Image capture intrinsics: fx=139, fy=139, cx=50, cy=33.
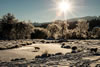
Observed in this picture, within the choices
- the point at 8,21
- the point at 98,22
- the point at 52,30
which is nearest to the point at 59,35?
the point at 52,30

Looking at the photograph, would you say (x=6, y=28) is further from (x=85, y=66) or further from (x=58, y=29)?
(x=85, y=66)

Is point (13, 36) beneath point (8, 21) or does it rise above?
beneath

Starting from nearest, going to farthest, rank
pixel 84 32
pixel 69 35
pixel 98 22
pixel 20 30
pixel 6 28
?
1. pixel 6 28
2. pixel 20 30
3. pixel 84 32
4. pixel 69 35
5. pixel 98 22

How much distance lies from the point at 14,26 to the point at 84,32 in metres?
34.9

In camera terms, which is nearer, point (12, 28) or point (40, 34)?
point (12, 28)

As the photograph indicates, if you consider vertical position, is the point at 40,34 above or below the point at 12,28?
below

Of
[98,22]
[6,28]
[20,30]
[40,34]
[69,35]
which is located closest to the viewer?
[6,28]

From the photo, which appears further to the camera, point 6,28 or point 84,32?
point 84,32

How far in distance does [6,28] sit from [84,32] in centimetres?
3824

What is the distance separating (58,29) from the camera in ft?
222

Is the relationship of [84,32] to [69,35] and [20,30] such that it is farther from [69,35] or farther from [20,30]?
[20,30]

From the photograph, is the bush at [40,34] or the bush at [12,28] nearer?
the bush at [12,28]

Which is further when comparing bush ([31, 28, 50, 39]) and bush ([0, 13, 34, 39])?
bush ([31, 28, 50, 39])

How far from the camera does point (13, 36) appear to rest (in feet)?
221
